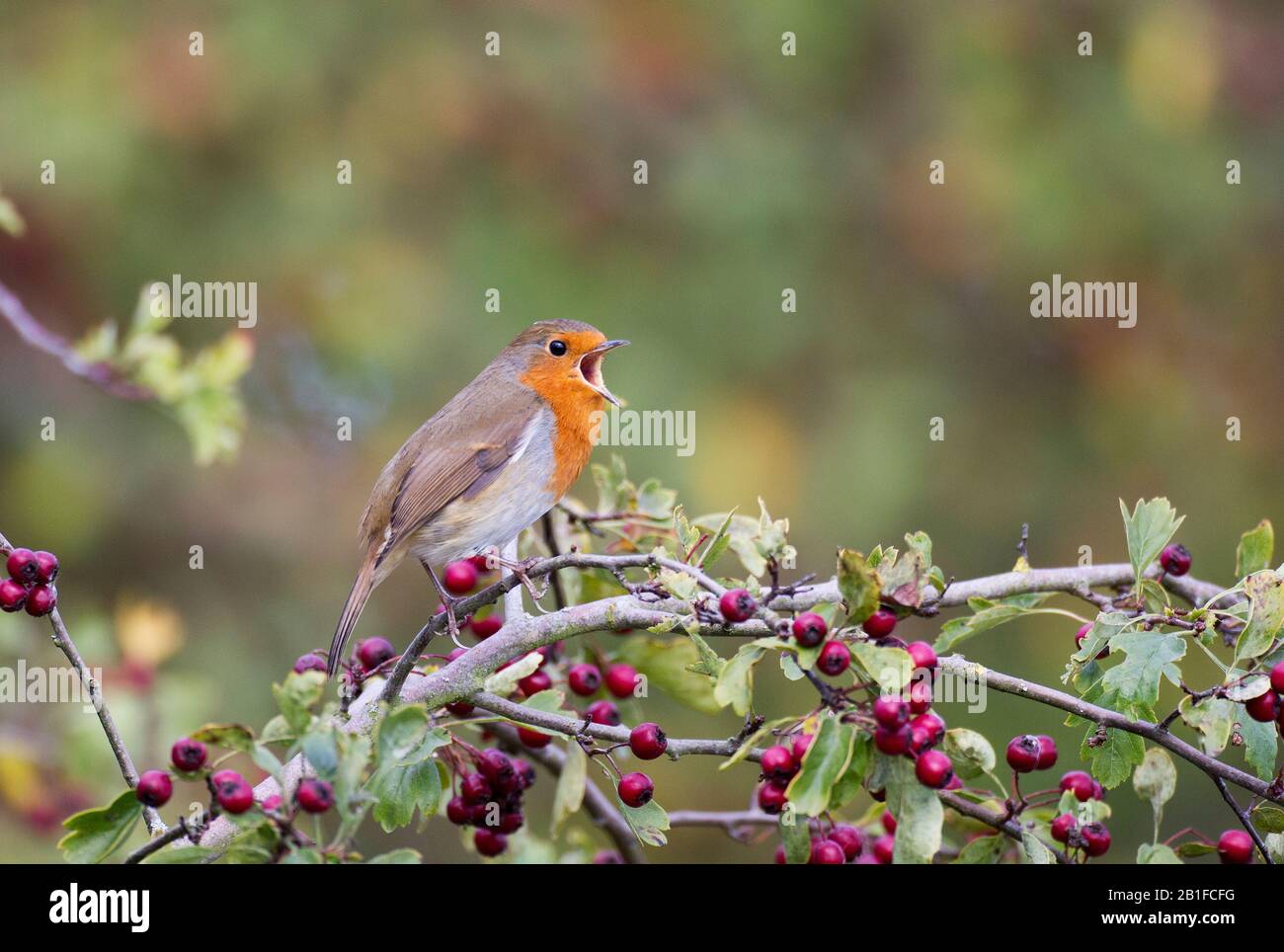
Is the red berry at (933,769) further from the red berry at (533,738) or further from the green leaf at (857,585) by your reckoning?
the red berry at (533,738)

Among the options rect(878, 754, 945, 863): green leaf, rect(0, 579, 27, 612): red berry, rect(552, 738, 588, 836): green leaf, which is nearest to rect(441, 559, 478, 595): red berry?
rect(552, 738, 588, 836): green leaf

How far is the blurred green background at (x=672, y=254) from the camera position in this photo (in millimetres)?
6070

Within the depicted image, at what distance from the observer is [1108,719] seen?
228cm

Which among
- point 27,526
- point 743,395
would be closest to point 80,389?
point 27,526

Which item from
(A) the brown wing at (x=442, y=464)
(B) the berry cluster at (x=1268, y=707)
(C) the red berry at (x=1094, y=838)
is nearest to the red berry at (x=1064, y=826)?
(C) the red berry at (x=1094, y=838)

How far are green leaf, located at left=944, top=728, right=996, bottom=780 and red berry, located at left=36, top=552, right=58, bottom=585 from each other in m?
1.61

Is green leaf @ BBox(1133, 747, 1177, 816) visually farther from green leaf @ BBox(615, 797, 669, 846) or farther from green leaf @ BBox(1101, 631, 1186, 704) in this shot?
green leaf @ BBox(615, 797, 669, 846)

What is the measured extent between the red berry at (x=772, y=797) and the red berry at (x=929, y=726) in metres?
0.31

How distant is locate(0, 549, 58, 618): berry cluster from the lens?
2.53m

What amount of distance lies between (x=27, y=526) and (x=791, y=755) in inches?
182

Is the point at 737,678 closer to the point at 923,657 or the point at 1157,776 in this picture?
the point at 923,657

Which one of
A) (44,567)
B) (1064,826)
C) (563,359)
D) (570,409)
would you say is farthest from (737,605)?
(563,359)

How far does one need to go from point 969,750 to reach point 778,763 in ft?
1.03

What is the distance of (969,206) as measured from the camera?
21.3 feet
